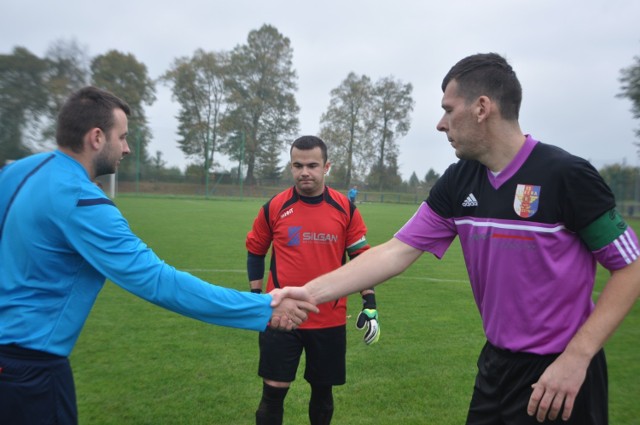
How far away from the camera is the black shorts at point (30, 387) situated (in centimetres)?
212

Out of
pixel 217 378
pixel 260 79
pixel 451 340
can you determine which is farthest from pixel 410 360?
pixel 260 79

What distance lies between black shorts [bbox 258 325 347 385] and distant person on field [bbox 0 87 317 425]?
1505mm

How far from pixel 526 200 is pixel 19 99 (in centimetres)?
4365

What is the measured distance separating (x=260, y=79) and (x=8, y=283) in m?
60.1

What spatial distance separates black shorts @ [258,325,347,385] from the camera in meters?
3.66

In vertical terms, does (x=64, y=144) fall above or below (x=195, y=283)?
above

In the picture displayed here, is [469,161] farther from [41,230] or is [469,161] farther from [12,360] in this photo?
[12,360]

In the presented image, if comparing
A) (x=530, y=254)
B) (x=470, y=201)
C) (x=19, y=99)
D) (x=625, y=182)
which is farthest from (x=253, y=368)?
(x=19, y=99)

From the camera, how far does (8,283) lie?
2.16 metres

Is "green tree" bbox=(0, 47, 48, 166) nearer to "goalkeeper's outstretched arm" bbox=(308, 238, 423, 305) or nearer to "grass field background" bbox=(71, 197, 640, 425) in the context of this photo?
"grass field background" bbox=(71, 197, 640, 425)

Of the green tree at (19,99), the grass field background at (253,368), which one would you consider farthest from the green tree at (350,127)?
the grass field background at (253,368)

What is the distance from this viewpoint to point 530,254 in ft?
6.83

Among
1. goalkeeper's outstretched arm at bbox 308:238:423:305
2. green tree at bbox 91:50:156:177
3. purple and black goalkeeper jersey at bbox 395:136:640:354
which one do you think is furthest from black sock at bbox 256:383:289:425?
green tree at bbox 91:50:156:177

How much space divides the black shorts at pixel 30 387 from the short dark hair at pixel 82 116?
1009 millimetres
